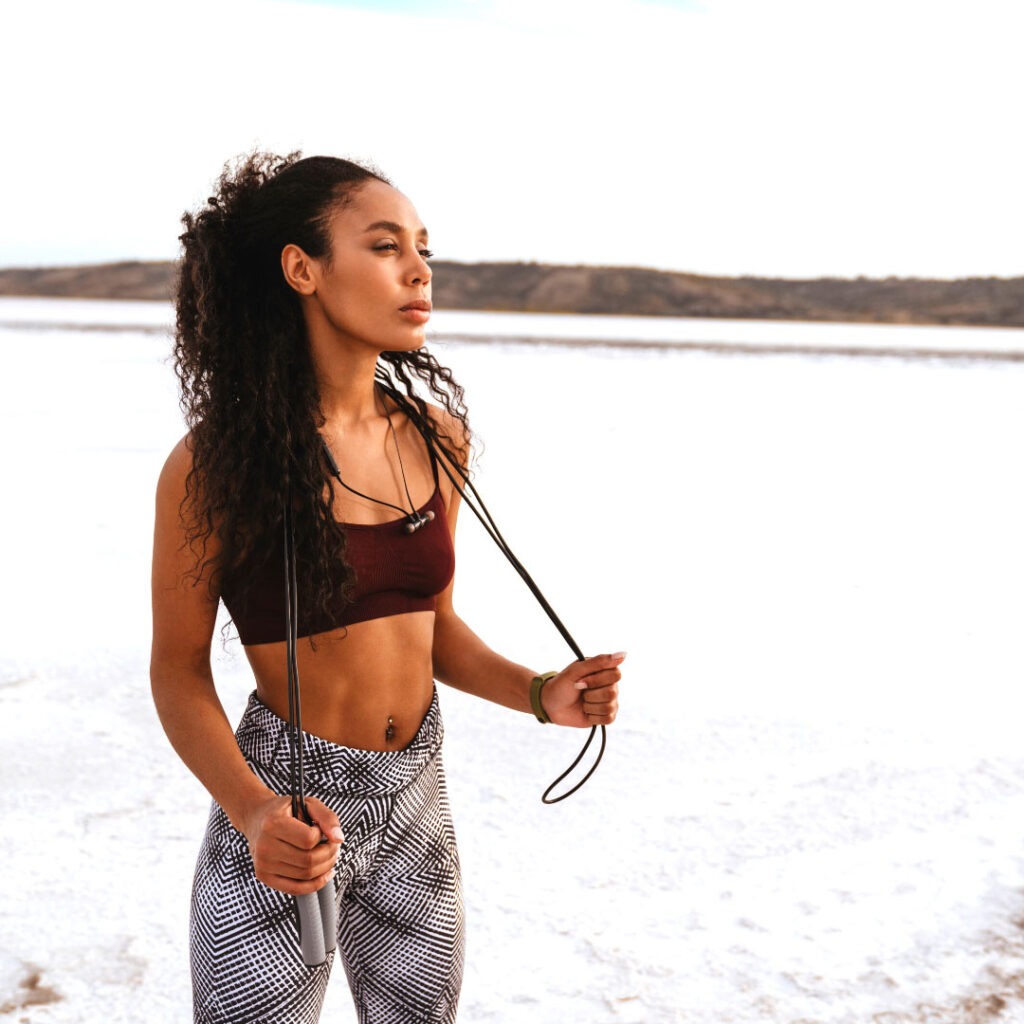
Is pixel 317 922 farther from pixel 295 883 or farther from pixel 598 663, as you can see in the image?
pixel 598 663

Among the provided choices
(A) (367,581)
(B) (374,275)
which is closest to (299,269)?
(B) (374,275)

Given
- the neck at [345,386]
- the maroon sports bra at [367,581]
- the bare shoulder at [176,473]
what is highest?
the neck at [345,386]

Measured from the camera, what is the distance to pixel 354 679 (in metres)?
1.60

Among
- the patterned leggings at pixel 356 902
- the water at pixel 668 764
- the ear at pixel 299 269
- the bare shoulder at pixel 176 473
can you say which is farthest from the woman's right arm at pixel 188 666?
the water at pixel 668 764

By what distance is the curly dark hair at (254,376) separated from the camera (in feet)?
4.93

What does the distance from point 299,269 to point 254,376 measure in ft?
0.48

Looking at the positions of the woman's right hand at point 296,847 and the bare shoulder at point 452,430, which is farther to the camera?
the bare shoulder at point 452,430

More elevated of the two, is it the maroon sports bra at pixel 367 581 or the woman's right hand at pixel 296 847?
the maroon sports bra at pixel 367 581

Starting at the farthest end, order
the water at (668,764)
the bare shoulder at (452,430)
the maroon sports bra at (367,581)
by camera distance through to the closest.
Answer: the water at (668,764) → the bare shoulder at (452,430) → the maroon sports bra at (367,581)

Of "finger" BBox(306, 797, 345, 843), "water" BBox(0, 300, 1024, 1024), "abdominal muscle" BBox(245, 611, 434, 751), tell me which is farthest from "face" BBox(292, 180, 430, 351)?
"water" BBox(0, 300, 1024, 1024)

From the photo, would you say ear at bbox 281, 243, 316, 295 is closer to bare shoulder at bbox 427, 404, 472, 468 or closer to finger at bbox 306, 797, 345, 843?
bare shoulder at bbox 427, 404, 472, 468

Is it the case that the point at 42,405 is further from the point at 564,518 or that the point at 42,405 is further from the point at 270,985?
the point at 270,985

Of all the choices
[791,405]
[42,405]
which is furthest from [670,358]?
[42,405]

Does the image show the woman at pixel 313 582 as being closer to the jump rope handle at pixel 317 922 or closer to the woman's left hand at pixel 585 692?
the woman's left hand at pixel 585 692
